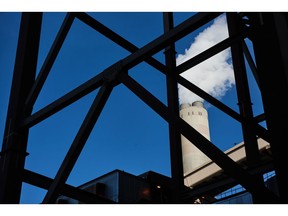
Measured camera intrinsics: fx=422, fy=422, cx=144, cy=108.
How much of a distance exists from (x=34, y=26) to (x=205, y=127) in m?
46.5

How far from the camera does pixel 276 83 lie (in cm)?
520

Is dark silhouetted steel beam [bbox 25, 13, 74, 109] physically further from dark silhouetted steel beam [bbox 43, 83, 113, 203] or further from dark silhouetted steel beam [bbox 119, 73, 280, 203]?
dark silhouetted steel beam [bbox 119, 73, 280, 203]

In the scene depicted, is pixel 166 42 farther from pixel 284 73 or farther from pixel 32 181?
pixel 32 181

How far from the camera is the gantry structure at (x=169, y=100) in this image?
A: 526 centimetres

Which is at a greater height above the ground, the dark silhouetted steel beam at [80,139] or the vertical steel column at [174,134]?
the vertical steel column at [174,134]

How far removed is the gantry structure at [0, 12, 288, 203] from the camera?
5.26 meters

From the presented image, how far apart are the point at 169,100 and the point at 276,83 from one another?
6.56 metres

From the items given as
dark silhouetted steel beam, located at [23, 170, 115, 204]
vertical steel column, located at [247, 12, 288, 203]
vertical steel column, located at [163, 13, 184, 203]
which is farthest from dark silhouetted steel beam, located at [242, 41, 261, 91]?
Result: vertical steel column, located at [247, 12, 288, 203]

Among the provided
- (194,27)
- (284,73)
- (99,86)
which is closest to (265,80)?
(284,73)

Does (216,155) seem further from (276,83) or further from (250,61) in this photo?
(250,61)

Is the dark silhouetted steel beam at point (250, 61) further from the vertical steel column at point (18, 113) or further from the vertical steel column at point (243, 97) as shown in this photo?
the vertical steel column at point (18, 113)

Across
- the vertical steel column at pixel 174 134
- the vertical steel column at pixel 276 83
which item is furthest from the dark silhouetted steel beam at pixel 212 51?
the vertical steel column at pixel 276 83

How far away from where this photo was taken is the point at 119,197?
12164 millimetres

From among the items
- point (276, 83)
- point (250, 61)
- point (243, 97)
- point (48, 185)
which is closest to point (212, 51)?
point (250, 61)
